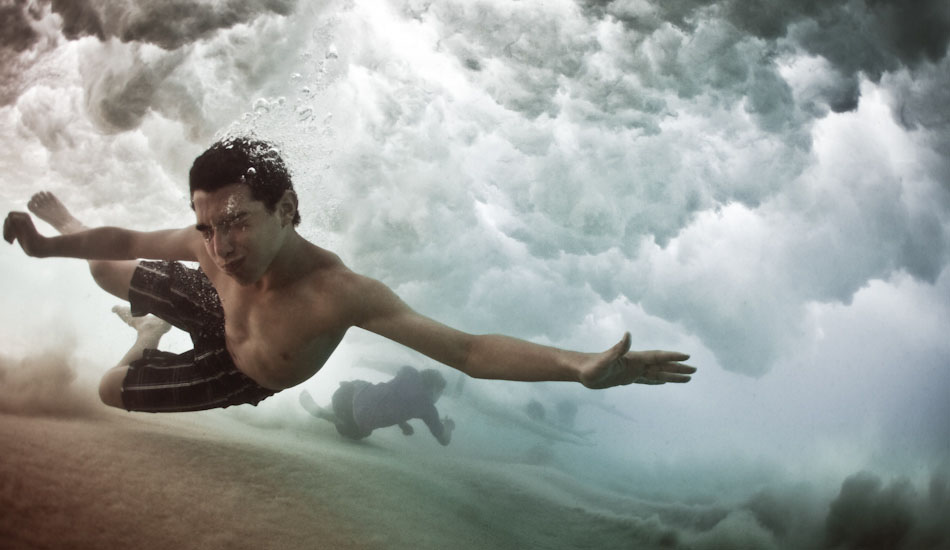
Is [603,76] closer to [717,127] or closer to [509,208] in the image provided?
[717,127]

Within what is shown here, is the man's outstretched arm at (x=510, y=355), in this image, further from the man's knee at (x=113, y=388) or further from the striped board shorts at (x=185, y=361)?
the man's knee at (x=113, y=388)

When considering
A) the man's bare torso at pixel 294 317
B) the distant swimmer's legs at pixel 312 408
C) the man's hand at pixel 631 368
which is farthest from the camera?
the distant swimmer's legs at pixel 312 408

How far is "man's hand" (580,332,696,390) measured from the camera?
5.60 feet

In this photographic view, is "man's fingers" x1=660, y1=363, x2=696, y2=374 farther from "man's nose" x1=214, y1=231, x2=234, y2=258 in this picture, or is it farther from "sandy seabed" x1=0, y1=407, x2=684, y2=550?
"sandy seabed" x1=0, y1=407, x2=684, y2=550

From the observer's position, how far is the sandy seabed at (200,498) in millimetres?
2253

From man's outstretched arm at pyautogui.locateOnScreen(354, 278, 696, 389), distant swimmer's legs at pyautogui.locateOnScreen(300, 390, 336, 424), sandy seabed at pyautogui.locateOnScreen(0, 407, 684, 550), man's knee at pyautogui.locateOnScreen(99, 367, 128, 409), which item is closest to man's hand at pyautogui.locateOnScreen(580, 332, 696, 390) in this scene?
man's outstretched arm at pyautogui.locateOnScreen(354, 278, 696, 389)

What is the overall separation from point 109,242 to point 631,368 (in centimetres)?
323

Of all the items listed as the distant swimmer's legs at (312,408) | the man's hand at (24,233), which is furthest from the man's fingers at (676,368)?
the distant swimmer's legs at (312,408)

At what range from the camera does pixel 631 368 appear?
6.04ft

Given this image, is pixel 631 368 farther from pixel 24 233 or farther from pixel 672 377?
pixel 24 233

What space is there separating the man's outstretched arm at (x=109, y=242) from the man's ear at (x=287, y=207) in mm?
821

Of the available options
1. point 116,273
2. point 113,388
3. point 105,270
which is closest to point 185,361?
point 113,388

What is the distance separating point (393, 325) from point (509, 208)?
12563mm

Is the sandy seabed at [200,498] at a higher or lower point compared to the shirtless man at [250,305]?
lower
